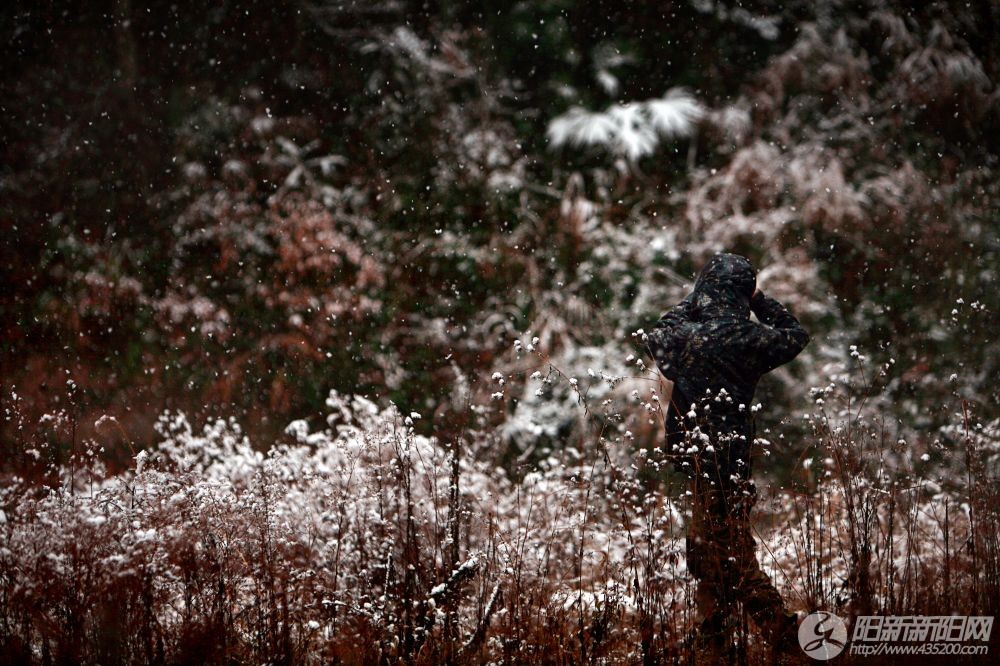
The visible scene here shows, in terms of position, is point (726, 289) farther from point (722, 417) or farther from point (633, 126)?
point (633, 126)

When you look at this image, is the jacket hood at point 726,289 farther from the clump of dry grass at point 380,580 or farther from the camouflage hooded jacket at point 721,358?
the clump of dry grass at point 380,580

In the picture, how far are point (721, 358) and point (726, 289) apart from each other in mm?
333

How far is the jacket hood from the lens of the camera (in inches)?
114

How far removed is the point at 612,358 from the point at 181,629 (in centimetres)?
529

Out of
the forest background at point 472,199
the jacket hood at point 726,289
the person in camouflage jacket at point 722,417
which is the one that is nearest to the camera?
the person in camouflage jacket at point 722,417

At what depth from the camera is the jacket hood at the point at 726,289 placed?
2.90m

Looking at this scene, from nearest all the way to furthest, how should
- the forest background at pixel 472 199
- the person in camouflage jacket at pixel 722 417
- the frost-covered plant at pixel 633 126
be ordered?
the person in camouflage jacket at pixel 722 417 < the forest background at pixel 472 199 < the frost-covered plant at pixel 633 126

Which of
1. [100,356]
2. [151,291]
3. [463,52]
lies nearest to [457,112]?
[463,52]

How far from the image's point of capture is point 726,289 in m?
2.94

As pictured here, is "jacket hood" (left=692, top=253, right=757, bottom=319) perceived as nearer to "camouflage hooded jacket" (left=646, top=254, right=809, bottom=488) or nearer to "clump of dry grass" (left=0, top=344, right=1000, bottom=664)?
"camouflage hooded jacket" (left=646, top=254, right=809, bottom=488)

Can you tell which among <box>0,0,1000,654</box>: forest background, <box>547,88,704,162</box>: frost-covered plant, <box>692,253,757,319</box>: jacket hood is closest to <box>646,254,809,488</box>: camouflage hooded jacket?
<box>692,253,757,319</box>: jacket hood

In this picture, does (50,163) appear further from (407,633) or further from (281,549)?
(407,633)

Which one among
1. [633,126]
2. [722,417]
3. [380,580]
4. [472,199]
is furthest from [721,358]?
[633,126]

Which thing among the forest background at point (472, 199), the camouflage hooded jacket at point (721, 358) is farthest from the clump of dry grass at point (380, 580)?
the forest background at point (472, 199)
